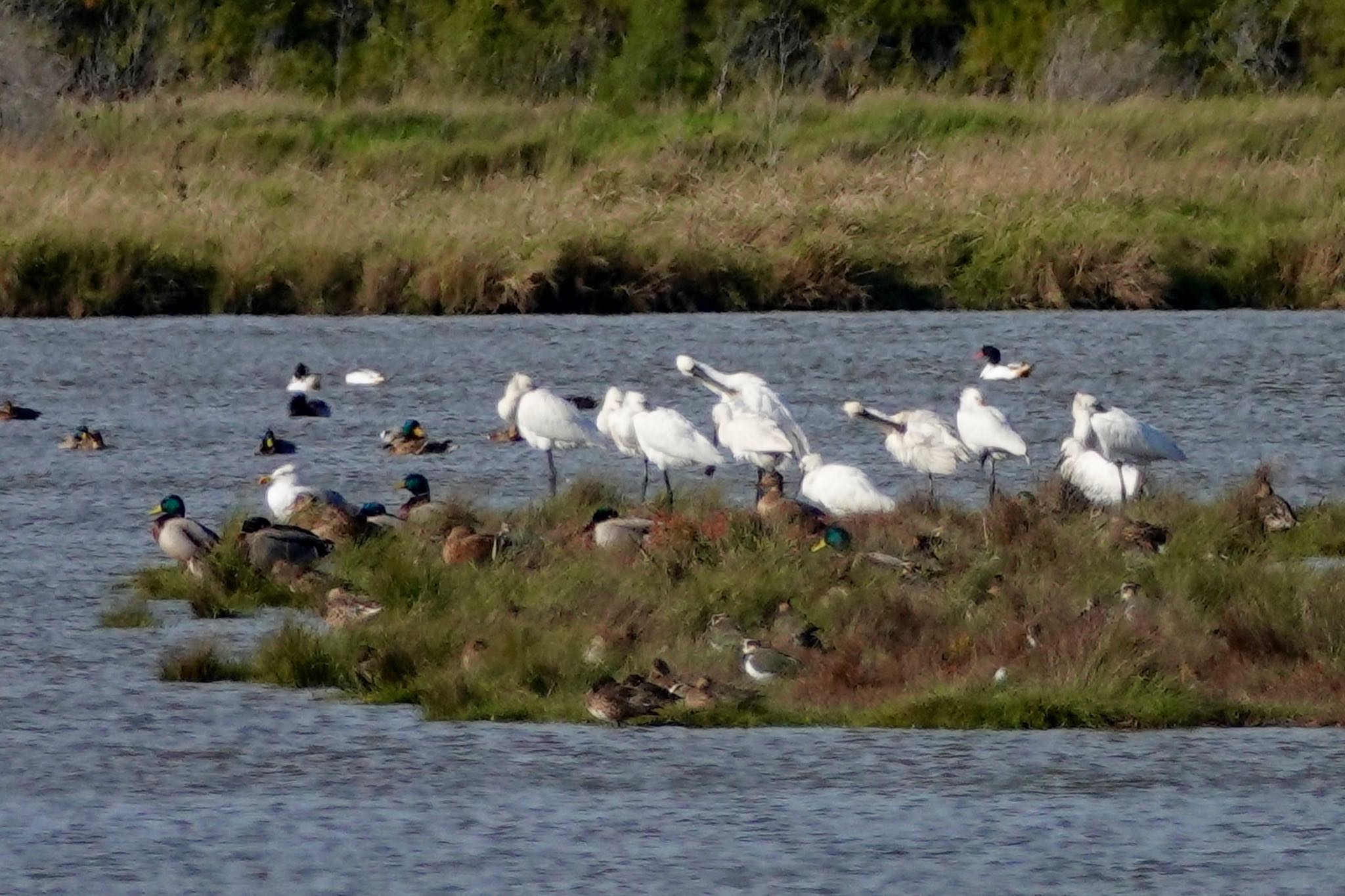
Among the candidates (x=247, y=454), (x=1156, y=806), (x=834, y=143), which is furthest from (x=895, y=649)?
(x=834, y=143)

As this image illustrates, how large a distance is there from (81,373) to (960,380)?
687 cm

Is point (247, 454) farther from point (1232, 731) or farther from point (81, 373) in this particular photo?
point (1232, 731)

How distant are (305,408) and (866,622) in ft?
34.9

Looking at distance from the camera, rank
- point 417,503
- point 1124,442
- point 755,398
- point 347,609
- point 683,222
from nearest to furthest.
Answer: point 347,609 < point 1124,442 < point 417,503 < point 755,398 < point 683,222

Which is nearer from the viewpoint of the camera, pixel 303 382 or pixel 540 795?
pixel 540 795

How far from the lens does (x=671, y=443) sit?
14.3 meters

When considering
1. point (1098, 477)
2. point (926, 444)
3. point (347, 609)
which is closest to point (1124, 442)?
point (1098, 477)

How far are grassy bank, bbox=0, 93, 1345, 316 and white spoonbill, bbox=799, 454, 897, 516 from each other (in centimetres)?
1320

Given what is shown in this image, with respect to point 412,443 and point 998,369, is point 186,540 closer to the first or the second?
point 412,443

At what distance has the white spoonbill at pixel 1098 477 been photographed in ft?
45.0

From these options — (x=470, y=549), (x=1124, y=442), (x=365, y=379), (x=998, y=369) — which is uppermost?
(x=1124, y=442)

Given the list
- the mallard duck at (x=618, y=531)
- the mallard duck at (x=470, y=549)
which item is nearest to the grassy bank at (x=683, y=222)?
the mallard duck at (x=618, y=531)

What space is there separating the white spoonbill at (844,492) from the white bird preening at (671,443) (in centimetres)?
73

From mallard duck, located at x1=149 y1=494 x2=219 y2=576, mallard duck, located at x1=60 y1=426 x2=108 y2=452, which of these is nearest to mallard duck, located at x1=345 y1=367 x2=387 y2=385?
mallard duck, located at x1=60 y1=426 x2=108 y2=452
